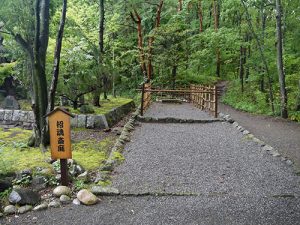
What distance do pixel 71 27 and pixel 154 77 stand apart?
8655mm

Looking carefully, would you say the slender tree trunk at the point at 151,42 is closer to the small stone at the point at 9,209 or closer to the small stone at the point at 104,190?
the small stone at the point at 104,190

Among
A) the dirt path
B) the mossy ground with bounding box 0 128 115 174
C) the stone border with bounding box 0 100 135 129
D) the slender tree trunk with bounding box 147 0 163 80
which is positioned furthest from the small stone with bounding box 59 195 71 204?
the slender tree trunk with bounding box 147 0 163 80

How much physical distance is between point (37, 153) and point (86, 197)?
261 centimetres

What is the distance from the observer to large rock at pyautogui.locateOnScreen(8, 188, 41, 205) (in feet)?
13.6

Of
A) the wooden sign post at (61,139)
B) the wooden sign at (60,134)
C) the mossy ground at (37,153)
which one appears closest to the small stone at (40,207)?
the wooden sign post at (61,139)

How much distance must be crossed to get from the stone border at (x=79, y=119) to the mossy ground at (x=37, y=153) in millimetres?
1203

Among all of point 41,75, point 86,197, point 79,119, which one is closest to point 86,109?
point 79,119

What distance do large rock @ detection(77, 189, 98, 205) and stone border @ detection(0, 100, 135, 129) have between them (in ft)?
16.9

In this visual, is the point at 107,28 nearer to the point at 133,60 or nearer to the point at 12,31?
the point at 133,60

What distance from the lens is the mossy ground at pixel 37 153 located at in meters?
5.57

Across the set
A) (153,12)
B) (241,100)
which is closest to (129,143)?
(241,100)

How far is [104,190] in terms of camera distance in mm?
4520

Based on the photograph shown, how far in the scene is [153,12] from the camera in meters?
20.7

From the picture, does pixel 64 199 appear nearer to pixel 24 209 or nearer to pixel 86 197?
pixel 86 197
